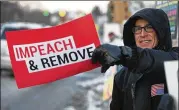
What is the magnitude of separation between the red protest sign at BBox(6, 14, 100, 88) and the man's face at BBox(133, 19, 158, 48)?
369mm

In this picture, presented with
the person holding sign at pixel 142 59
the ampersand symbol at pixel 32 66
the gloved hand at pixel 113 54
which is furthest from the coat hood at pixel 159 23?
the ampersand symbol at pixel 32 66

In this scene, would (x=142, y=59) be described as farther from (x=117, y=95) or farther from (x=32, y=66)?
(x=32, y=66)

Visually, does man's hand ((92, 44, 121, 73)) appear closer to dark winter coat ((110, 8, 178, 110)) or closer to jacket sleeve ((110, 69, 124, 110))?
dark winter coat ((110, 8, 178, 110))

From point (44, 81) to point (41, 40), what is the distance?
30 centimetres

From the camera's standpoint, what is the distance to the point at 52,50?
10.6ft

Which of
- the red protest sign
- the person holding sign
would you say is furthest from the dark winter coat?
the red protest sign

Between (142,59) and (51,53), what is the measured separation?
2.78 feet

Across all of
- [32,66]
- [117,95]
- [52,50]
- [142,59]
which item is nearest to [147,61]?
[142,59]

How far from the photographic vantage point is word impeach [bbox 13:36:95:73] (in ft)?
10.4

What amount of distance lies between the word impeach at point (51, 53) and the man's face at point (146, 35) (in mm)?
384

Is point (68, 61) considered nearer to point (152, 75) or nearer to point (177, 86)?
point (152, 75)

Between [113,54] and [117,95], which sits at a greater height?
[113,54]

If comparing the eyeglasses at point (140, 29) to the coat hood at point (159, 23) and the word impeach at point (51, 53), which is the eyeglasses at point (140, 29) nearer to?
the coat hood at point (159, 23)

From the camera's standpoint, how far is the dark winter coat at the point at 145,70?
2619 mm
